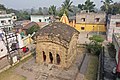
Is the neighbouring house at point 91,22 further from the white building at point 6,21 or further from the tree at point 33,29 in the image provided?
the white building at point 6,21

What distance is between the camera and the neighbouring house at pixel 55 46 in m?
18.7

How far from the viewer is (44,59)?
2053cm

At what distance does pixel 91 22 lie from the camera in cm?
4359

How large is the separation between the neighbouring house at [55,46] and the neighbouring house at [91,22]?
24.0 meters

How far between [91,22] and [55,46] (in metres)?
26.8

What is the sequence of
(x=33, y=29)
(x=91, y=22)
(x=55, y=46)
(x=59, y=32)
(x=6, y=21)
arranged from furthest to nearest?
1. (x=6, y=21)
2. (x=91, y=22)
3. (x=33, y=29)
4. (x=59, y=32)
5. (x=55, y=46)

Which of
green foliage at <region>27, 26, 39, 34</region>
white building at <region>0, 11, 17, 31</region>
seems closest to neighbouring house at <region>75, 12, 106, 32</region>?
green foliage at <region>27, 26, 39, 34</region>

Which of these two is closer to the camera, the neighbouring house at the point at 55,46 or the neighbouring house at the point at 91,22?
the neighbouring house at the point at 55,46

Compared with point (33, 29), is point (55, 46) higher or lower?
lower

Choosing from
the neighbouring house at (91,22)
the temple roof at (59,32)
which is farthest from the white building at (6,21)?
the temple roof at (59,32)

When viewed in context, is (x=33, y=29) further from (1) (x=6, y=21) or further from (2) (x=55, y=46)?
(2) (x=55, y=46)

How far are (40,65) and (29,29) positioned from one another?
2006 cm

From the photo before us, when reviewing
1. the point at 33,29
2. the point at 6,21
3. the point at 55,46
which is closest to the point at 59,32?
the point at 55,46

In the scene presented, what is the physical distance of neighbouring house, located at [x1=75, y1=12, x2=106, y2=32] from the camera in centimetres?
4266
